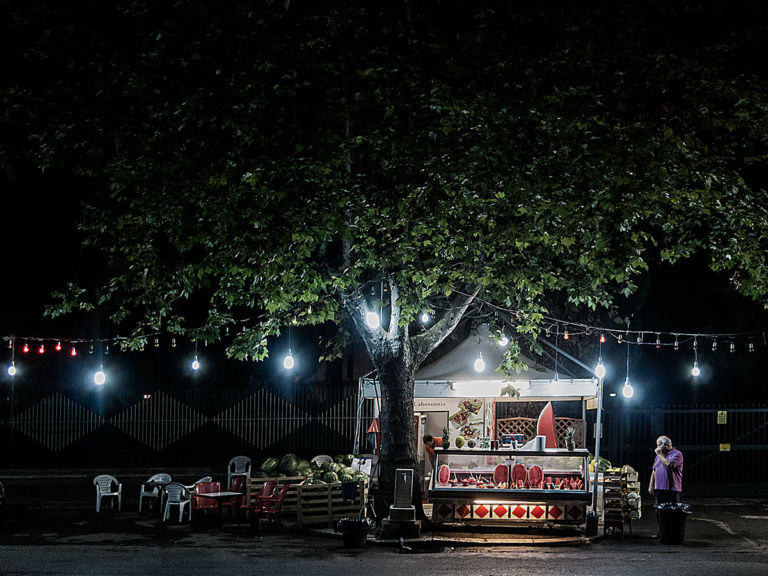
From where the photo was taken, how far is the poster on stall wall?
1908 cm

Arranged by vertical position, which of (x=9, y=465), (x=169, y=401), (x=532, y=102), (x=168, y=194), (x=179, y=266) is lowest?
(x=9, y=465)

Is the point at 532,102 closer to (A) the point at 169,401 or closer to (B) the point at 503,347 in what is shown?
(B) the point at 503,347

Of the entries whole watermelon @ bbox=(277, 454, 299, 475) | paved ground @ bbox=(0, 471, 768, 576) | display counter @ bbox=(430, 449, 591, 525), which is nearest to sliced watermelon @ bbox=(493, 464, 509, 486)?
display counter @ bbox=(430, 449, 591, 525)

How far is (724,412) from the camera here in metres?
21.9

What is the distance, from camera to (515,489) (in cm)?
1468

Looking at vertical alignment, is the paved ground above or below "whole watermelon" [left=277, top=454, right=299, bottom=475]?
below

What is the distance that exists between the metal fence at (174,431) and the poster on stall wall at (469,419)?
3816mm

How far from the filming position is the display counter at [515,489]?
1458cm

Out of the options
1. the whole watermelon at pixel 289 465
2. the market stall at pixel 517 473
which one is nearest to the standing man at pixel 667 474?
the market stall at pixel 517 473

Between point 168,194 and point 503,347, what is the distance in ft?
26.2

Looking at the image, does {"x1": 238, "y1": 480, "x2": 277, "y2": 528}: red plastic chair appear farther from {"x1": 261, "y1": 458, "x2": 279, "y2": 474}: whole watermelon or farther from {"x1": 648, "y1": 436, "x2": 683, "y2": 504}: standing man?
{"x1": 648, "y1": 436, "x2": 683, "y2": 504}: standing man

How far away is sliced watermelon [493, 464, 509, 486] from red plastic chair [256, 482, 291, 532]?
12.2 ft

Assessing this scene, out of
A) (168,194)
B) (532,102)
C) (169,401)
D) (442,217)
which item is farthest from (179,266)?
(169,401)

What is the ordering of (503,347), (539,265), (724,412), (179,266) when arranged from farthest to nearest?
(724,412) < (503,347) < (539,265) < (179,266)
